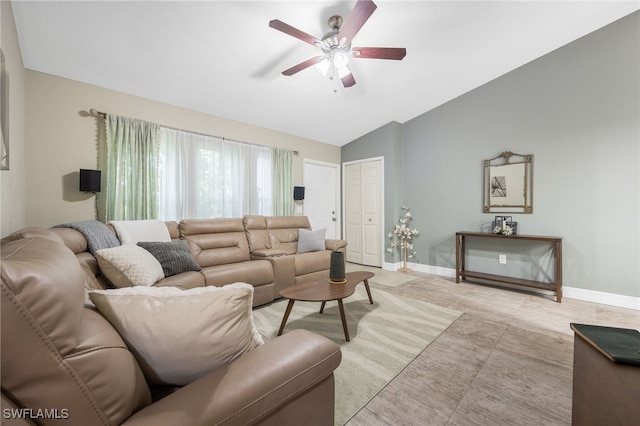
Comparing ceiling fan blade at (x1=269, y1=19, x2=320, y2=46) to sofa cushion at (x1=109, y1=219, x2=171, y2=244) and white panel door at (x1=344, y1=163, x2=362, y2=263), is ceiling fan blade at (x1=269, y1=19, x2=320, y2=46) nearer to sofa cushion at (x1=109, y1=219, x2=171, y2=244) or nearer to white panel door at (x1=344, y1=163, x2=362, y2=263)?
sofa cushion at (x1=109, y1=219, x2=171, y2=244)

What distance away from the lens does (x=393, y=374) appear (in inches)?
69.1

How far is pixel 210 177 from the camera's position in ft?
12.3

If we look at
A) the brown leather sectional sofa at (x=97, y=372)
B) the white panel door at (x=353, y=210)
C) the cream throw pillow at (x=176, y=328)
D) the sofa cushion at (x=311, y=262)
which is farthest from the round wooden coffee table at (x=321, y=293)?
the white panel door at (x=353, y=210)

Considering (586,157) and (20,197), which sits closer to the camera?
(20,197)

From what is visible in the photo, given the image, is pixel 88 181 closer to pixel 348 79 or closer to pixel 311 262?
pixel 311 262

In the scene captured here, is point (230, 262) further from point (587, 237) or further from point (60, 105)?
point (587, 237)

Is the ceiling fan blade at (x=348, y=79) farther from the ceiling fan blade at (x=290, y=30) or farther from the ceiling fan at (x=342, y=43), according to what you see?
the ceiling fan blade at (x=290, y=30)

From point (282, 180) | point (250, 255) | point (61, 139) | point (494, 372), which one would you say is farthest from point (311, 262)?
point (61, 139)

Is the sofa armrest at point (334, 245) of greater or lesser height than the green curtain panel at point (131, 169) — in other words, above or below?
below

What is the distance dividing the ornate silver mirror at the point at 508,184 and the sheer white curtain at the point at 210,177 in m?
3.48

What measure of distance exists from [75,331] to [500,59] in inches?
185

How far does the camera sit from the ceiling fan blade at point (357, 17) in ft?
5.75

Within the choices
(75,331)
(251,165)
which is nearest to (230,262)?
(251,165)

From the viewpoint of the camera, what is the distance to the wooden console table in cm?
312
